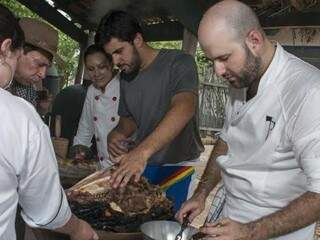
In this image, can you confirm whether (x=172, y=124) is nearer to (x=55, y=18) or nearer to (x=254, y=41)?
(x=254, y=41)

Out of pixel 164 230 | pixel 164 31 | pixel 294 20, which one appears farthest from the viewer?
pixel 164 31

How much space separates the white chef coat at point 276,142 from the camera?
1790 mm

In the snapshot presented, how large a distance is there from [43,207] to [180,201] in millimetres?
1802

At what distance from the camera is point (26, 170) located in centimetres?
149

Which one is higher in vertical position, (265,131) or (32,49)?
(32,49)

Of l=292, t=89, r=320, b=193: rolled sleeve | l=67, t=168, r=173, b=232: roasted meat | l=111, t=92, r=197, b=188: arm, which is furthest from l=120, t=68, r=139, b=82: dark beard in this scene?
l=292, t=89, r=320, b=193: rolled sleeve

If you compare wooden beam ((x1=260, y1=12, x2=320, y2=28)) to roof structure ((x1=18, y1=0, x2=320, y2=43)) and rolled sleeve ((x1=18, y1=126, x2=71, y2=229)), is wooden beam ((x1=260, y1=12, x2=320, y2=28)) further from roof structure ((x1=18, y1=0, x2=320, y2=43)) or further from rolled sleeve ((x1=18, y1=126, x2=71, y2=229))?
rolled sleeve ((x1=18, y1=126, x2=71, y2=229))

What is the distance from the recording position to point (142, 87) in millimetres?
3262

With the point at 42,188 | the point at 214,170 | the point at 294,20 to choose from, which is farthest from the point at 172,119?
the point at 294,20

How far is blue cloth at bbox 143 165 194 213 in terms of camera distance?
3256 mm

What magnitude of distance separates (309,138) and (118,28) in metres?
1.75

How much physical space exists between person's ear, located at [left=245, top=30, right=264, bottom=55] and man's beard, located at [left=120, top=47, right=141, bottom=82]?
4.29ft

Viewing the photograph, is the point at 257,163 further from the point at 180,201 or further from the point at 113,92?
the point at 113,92

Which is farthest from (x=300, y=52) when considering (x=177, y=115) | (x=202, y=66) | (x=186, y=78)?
(x=202, y=66)
